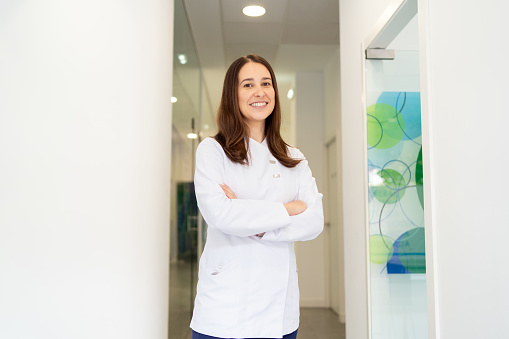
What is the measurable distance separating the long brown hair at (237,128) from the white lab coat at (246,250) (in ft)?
0.13

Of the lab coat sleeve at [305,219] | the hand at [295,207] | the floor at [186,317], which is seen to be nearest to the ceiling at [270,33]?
the floor at [186,317]

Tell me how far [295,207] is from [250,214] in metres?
0.20

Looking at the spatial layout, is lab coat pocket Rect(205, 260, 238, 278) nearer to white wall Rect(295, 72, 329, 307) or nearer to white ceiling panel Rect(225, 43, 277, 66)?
white ceiling panel Rect(225, 43, 277, 66)

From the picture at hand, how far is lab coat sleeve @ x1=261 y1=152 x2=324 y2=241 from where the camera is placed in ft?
5.02

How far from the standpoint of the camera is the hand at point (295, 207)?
1.59m

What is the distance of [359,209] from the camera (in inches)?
112

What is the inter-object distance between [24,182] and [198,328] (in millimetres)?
789

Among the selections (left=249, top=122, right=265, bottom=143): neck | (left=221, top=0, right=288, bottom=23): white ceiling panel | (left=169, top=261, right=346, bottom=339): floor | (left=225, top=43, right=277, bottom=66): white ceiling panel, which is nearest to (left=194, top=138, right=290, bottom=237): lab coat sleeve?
(left=249, top=122, right=265, bottom=143): neck

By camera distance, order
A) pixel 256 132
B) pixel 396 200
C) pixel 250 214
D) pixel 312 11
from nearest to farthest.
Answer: pixel 250 214
pixel 256 132
pixel 396 200
pixel 312 11

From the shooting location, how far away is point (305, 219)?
161cm

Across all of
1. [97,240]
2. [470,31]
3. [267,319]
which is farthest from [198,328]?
[470,31]

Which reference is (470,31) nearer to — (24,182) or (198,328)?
(198,328)

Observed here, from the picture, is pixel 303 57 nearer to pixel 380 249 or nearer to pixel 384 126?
pixel 384 126

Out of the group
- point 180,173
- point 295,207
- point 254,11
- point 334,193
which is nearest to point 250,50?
point 254,11
